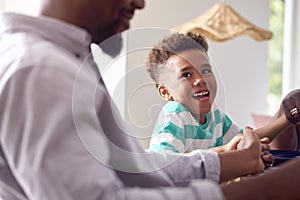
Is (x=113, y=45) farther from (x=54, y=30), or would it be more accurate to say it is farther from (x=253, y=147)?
(x=253, y=147)

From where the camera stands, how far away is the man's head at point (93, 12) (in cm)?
62

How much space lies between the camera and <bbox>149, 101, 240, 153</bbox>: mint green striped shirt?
0.93 m

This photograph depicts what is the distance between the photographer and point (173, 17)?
2.84m

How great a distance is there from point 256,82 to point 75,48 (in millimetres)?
2556

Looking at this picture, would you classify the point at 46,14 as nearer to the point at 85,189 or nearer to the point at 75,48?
the point at 75,48

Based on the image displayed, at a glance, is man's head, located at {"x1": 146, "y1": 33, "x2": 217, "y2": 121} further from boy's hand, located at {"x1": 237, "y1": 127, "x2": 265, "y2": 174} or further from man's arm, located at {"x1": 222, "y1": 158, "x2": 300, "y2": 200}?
man's arm, located at {"x1": 222, "y1": 158, "x2": 300, "y2": 200}

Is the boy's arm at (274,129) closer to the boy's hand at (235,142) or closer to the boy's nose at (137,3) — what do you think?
the boy's hand at (235,142)

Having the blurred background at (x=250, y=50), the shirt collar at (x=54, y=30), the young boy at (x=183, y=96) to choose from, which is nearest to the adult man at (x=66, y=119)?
the shirt collar at (x=54, y=30)

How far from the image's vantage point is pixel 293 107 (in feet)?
3.38

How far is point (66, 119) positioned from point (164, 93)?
0.47 meters

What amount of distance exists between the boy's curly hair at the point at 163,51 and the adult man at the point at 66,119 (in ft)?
0.99

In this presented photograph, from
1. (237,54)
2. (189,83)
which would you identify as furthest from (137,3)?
(237,54)

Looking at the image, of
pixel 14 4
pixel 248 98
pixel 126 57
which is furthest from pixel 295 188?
pixel 248 98

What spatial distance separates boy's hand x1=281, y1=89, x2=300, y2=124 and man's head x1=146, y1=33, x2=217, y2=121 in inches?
6.1
